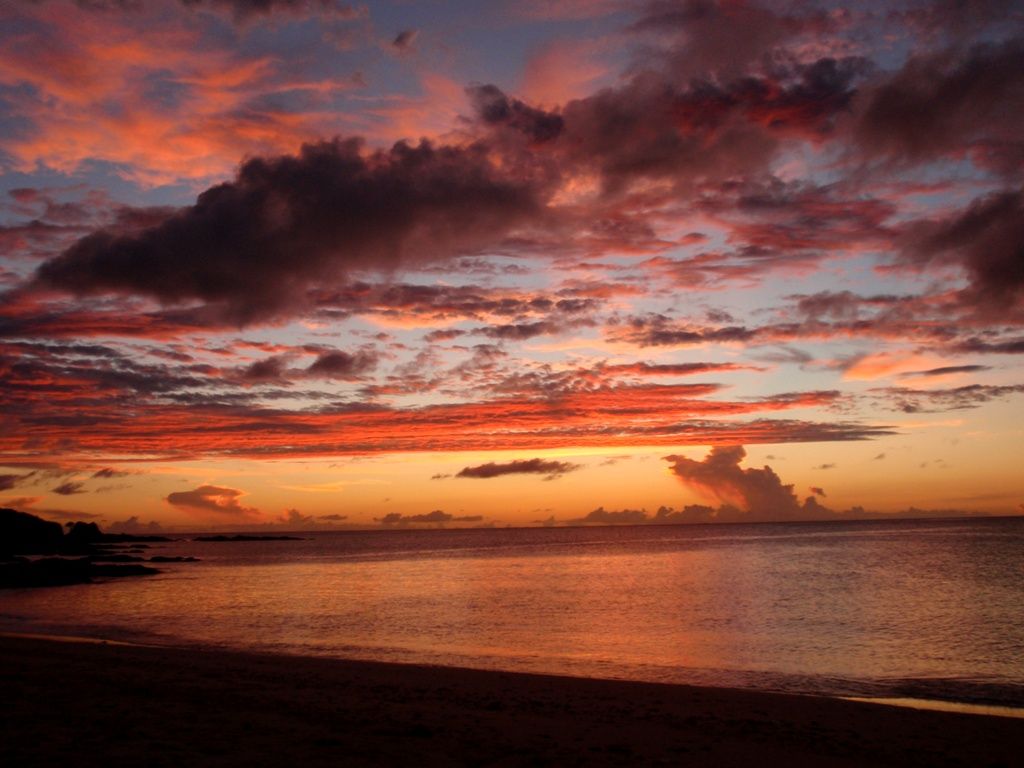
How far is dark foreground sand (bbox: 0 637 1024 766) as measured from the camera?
12.8 metres

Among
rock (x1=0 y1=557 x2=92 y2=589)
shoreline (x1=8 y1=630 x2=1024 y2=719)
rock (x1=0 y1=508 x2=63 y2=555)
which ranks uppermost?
rock (x1=0 y1=508 x2=63 y2=555)

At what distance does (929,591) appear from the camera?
5231 centimetres

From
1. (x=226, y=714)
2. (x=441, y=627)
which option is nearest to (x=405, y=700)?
(x=226, y=714)

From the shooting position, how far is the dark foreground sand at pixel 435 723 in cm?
1281

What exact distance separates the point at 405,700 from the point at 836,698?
37.6ft

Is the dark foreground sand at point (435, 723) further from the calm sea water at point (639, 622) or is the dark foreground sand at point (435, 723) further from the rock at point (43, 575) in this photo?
the rock at point (43, 575)

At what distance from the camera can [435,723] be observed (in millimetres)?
15570

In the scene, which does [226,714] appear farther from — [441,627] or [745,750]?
[441,627]

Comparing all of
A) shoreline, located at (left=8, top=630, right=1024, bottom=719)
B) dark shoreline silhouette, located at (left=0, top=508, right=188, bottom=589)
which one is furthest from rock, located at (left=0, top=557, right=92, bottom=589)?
shoreline, located at (left=8, top=630, right=1024, bottom=719)

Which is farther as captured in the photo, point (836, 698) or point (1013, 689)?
point (1013, 689)

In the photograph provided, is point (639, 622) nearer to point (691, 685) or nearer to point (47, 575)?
point (691, 685)

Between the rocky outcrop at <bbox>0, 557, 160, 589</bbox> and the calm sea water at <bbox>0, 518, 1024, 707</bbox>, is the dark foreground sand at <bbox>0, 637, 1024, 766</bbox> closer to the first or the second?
the calm sea water at <bbox>0, 518, 1024, 707</bbox>

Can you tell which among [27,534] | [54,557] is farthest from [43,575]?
[27,534]

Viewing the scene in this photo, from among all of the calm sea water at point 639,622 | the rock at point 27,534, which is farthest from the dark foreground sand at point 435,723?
the rock at point 27,534
